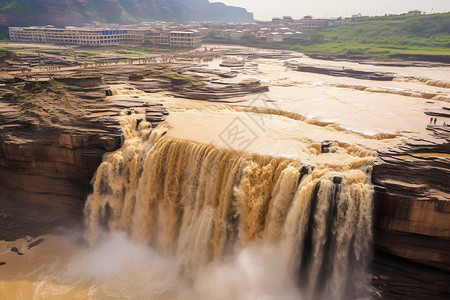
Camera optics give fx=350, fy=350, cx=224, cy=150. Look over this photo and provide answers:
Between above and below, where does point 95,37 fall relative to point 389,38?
below

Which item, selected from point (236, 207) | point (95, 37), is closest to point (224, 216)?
point (236, 207)

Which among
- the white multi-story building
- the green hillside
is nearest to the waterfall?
the green hillside

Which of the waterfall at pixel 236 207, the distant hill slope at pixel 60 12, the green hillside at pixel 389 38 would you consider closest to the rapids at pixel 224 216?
the waterfall at pixel 236 207

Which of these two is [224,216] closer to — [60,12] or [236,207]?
[236,207]

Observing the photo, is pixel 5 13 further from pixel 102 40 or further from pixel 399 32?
pixel 399 32

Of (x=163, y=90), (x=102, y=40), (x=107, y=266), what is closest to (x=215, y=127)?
(x=107, y=266)

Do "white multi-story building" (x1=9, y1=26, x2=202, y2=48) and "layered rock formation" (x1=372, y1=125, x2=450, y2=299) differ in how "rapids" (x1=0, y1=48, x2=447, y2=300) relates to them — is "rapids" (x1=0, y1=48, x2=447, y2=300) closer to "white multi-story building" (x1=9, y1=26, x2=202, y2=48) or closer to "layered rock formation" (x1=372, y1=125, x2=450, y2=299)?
"layered rock formation" (x1=372, y1=125, x2=450, y2=299)
